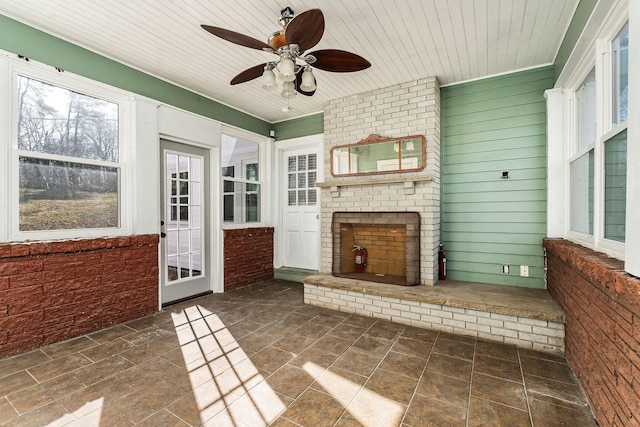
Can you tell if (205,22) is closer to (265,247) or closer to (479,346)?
(265,247)

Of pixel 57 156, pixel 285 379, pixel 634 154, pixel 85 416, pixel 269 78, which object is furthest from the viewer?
pixel 57 156

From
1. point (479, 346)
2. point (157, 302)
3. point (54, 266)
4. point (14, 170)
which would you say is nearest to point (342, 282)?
point (479, 346)

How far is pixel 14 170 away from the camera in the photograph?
8.26 ft

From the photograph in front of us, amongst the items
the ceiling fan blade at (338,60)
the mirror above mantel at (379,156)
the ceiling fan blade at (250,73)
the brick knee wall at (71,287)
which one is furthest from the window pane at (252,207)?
the ceiling fan blade at (338,60)

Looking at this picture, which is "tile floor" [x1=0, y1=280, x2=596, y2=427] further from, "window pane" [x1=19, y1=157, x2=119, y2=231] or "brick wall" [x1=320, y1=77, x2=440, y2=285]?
"brick wall" [x1=320, y1=77, x2=440, y2=285]

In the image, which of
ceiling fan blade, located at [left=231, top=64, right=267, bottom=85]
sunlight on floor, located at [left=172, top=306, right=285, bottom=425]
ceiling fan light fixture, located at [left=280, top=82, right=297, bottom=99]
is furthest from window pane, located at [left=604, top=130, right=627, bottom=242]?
ceiling fan blade, located at [left=231, top=64, right=267, bottom=85]

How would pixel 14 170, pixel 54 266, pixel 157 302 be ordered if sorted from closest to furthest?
pixel 14 170 < pixel 54 266 < pixel 157 302

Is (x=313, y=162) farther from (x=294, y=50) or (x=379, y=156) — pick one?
(x=294, y=50)

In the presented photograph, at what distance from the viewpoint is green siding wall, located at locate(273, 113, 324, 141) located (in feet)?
15.9

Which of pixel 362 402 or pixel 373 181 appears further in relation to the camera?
pixel 373 181

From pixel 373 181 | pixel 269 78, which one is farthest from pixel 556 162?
pixel 269 78

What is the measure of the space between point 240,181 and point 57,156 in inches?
94.5

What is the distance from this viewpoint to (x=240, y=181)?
4883 mm

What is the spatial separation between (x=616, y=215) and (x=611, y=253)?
23 centimetres
